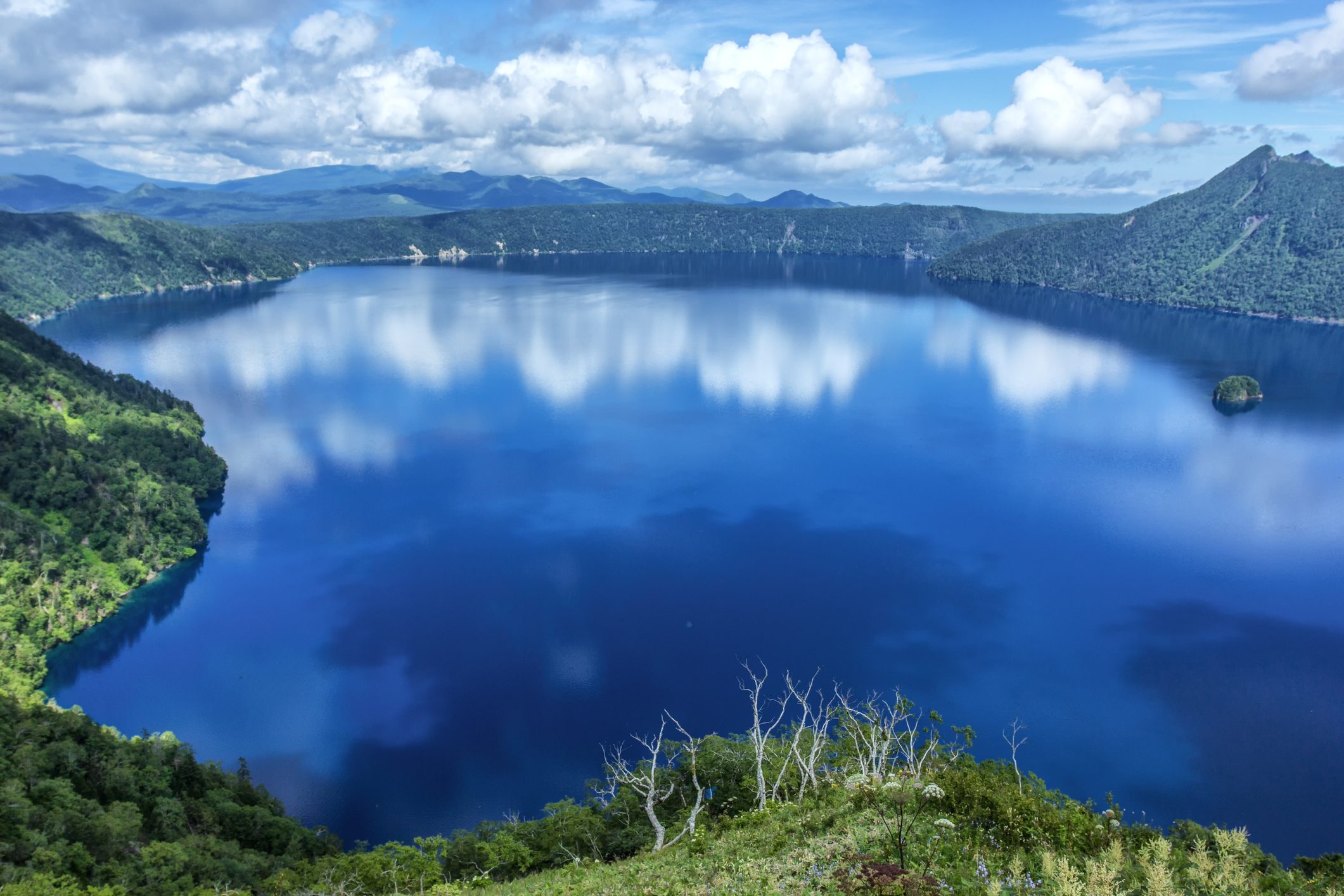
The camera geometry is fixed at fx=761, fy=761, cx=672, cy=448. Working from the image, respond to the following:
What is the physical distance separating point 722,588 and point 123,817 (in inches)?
1515

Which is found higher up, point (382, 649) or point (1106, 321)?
point (1106, 321)

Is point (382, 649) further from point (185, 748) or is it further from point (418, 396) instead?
point (418, 396)

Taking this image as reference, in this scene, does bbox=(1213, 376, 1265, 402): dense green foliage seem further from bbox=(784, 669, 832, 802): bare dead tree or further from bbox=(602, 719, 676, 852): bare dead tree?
bbox=(602, 719, 676, 852): bare dead tree

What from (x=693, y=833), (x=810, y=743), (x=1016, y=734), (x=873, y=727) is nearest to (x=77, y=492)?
(x=810, y=743)

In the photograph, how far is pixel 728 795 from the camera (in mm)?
31156

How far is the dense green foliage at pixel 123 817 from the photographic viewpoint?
93.0 feet

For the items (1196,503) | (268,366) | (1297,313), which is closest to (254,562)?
(268,366)

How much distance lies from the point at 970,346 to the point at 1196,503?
84.1m

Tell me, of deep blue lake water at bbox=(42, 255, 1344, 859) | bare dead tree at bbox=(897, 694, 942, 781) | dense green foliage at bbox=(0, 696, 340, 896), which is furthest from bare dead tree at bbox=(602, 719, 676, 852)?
dense green foliage at bbox=(0, 696, 340, 896)

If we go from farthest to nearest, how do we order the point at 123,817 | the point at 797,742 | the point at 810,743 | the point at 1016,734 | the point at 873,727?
1. the point at 1016,734
2. the point at 123,817
3. the point at 810,743
4. the point at 873,727
5. the point at 797,742

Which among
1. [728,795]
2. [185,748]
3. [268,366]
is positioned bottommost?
[185,748]

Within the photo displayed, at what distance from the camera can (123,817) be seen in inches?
1280

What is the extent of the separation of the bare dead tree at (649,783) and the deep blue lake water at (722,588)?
357cm

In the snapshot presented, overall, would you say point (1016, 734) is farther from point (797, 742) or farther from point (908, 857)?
point (908, 857)
